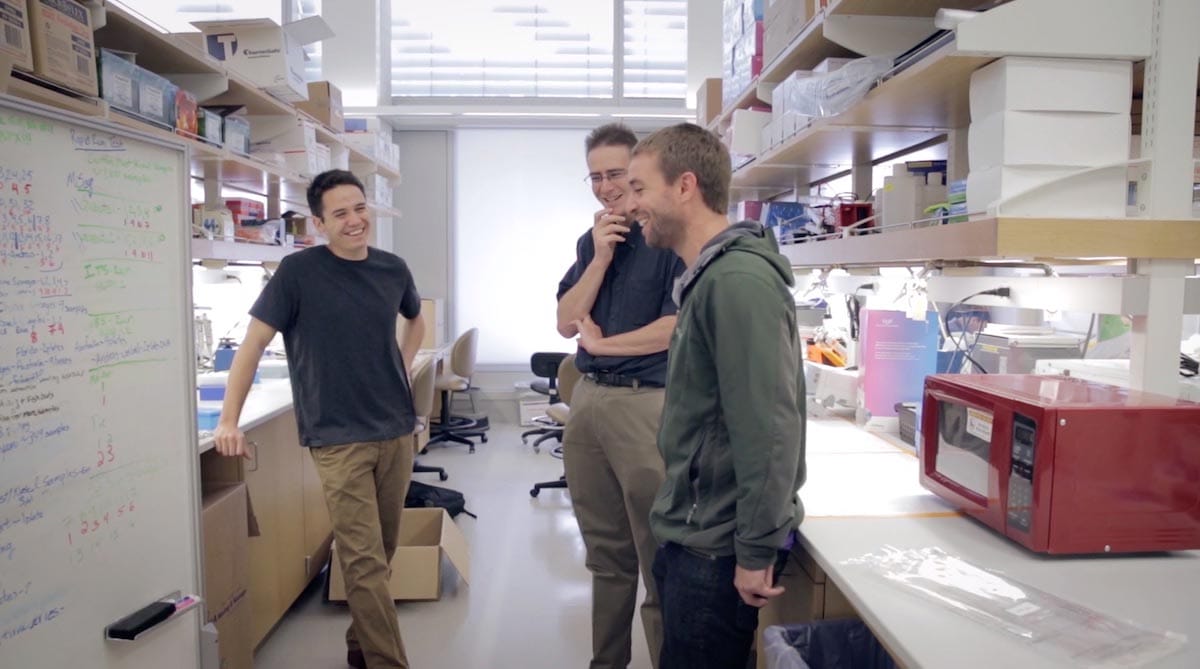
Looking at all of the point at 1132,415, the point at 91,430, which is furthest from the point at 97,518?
the point at 1132,415

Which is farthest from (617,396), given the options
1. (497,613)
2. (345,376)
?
(497,613)

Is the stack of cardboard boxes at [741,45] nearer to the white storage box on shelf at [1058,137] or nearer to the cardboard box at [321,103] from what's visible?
the white storage box on shelf at [1058,137]

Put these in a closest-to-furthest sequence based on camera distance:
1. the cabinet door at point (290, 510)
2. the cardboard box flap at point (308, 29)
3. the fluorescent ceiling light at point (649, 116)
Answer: the cabinet door at point (290, 510) < the cardboard box flap at point (308, 29) < the fluorescent ceiling light at point (649, 116)

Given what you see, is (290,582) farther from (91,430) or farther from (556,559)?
(91,430)

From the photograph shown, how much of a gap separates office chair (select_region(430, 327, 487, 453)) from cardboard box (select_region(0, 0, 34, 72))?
360cm

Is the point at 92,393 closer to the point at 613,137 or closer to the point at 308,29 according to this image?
the point at 613,137

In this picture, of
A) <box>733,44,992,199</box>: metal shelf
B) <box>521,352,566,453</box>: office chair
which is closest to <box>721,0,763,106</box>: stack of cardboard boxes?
<box>733,44,992,199</box>: metal shelf

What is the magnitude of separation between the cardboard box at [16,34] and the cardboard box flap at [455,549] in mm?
1918

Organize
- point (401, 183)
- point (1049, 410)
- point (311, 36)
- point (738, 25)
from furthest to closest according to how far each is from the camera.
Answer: point (401, 183) < point (311, 36) < point (738, 25) < point (1049, 410)

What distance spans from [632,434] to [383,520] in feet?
3.07

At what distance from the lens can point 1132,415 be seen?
4.10 ft

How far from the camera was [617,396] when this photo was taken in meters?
1.87

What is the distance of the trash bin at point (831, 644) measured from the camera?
1.47 metres

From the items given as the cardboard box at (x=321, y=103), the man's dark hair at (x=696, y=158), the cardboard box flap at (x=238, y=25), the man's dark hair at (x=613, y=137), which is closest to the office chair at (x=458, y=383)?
the cardboard box at (x=321, y=103)
